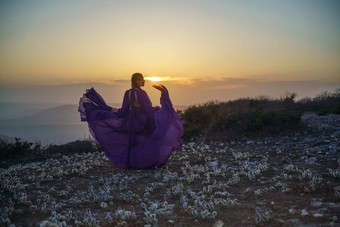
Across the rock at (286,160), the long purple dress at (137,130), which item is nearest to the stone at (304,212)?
the rock at (286,160)

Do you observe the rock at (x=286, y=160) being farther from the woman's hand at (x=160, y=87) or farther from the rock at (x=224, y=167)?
the woman's hand at (x=160, y=87)

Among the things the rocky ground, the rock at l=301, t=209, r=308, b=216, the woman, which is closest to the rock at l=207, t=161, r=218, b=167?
the rocky ground

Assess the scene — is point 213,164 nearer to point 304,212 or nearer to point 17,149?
point 304,212

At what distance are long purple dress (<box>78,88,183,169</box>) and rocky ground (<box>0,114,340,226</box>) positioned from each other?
541 millimetres

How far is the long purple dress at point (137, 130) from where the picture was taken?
11.8 meters

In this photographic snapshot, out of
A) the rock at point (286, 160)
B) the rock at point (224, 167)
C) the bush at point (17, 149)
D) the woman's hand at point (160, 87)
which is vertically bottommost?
the bush at point (17, 149)

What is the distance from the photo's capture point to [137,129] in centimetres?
1231

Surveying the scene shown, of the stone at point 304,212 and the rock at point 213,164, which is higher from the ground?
the stone at point 304,212

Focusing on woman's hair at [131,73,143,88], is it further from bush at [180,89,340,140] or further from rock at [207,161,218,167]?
bush at [180,89,340,140]

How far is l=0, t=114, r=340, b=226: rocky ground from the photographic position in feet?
20.4

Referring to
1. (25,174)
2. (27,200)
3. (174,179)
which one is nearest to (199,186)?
(174,179)

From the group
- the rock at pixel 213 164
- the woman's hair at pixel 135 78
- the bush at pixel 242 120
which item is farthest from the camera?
the bush at pixel 242 120

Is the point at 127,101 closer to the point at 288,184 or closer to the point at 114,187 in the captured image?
the point at 114,187

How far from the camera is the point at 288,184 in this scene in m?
8.46
